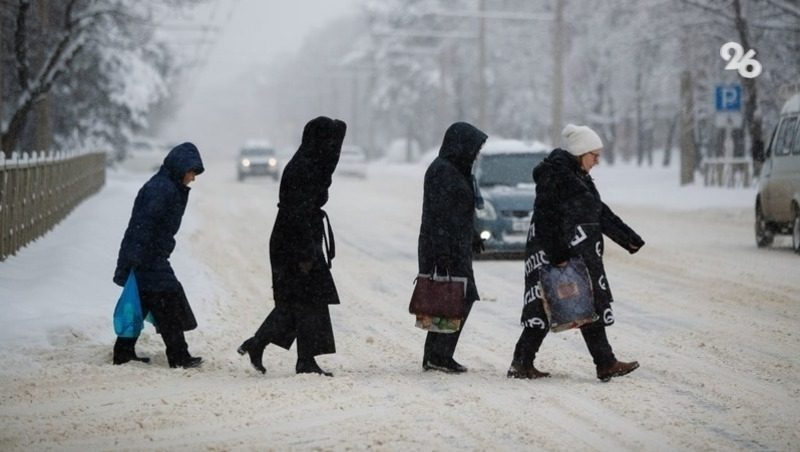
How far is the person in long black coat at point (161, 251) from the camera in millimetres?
9156

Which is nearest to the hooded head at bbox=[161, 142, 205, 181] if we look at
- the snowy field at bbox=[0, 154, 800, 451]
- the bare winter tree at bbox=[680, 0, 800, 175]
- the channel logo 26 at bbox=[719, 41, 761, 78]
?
the snowy field at bbox=[0, 154, 800, 451]

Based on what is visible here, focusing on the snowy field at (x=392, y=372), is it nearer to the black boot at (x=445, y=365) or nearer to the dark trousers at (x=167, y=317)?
the black boot at (x=445, y=365)

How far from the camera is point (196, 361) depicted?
30.9ft

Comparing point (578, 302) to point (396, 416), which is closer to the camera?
point (396, 416)

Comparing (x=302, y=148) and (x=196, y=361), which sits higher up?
(x=302, y=148)

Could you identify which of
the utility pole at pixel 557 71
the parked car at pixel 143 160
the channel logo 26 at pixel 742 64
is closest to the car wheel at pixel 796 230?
the channel logo 26 at pixel 742 64

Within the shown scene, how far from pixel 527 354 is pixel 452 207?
3.57 feet

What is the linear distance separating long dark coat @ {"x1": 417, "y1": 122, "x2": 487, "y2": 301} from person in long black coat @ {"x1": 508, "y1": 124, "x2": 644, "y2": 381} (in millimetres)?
462

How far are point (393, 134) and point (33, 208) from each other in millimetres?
98684

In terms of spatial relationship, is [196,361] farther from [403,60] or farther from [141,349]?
[403,60]

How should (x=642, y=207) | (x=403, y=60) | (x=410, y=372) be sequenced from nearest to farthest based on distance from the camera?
(x=410, y=372) < (x=642, y=207) < (x=403, y=60)

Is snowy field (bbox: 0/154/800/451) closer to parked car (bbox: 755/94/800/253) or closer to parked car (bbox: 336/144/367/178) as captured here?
parked car (bbox: 755/94/800/253)

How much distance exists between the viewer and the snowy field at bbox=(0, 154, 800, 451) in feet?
22.8

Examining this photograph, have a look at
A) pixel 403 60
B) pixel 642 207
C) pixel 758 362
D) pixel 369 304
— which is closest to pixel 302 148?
pixel 758 362
